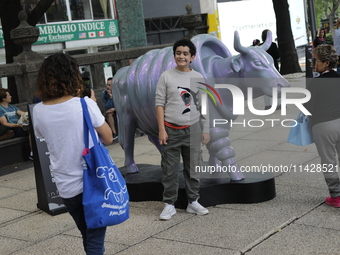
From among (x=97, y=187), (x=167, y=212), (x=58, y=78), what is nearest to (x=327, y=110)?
(x=167, y=212)

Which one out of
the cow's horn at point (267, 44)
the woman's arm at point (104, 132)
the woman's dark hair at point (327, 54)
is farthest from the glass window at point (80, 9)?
the woman's arm at point (104, 132)

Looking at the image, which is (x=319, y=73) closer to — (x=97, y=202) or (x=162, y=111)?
(x=162, y=111)

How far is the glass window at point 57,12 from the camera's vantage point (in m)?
23.0

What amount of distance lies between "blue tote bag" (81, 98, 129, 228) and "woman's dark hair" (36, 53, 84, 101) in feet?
0.44

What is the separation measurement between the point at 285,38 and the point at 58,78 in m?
16.2

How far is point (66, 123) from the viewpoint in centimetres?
369

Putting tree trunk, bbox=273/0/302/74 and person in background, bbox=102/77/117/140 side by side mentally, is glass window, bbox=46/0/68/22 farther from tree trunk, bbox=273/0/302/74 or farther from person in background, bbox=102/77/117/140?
person in background, bbox=102/77/117/140

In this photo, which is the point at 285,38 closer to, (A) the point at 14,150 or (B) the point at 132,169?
(A) the point at 14,150

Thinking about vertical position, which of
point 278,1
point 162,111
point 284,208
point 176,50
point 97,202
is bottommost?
point 284,208

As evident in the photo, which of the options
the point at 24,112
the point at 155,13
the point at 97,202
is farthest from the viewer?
the point at 155,13

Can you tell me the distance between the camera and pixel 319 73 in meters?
5.60

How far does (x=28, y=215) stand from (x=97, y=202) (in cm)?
315

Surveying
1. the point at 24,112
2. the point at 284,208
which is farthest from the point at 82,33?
the point at 284,208

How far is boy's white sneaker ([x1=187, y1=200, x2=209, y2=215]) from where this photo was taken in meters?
5.71
